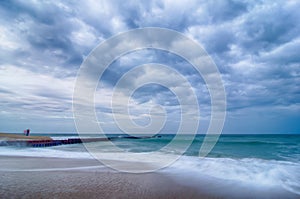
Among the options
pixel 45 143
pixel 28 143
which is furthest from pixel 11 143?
pixel 45 143

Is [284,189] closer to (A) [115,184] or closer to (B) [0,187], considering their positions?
(A) [115,184]

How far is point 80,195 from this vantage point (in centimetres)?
559

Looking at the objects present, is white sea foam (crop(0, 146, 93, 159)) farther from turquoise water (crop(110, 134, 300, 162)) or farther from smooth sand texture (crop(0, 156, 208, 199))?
smooth sand texture (crop(0, 156, 208, 199))

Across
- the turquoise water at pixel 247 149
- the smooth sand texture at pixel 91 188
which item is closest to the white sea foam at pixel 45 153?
the turquoise water at pixel 247 149

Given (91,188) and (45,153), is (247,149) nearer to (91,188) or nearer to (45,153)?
(45,153)

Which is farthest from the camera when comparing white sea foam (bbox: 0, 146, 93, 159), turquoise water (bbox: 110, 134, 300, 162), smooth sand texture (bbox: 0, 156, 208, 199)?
turquoise water (bbox: 110, 134, 300, 162)

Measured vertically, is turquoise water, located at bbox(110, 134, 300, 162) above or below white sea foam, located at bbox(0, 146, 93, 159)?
below

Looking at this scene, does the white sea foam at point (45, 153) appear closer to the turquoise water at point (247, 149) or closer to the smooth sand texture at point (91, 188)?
the turquoise water at point (247, 149)

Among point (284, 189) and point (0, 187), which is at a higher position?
point (0, 187)

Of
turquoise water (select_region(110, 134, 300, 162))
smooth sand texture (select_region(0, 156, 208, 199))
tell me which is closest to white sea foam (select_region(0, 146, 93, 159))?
turquoise water (select_region(110, 134, 300, 162))

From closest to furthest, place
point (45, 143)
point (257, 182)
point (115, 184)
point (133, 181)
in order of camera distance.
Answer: point (115, 184), point (133, 181), point (257, 182), point (45, 143)

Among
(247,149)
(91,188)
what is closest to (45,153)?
(91,188)

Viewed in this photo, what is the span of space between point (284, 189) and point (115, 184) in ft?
21.8

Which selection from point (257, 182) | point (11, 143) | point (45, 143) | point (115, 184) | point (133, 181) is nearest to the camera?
point (115, 184)
